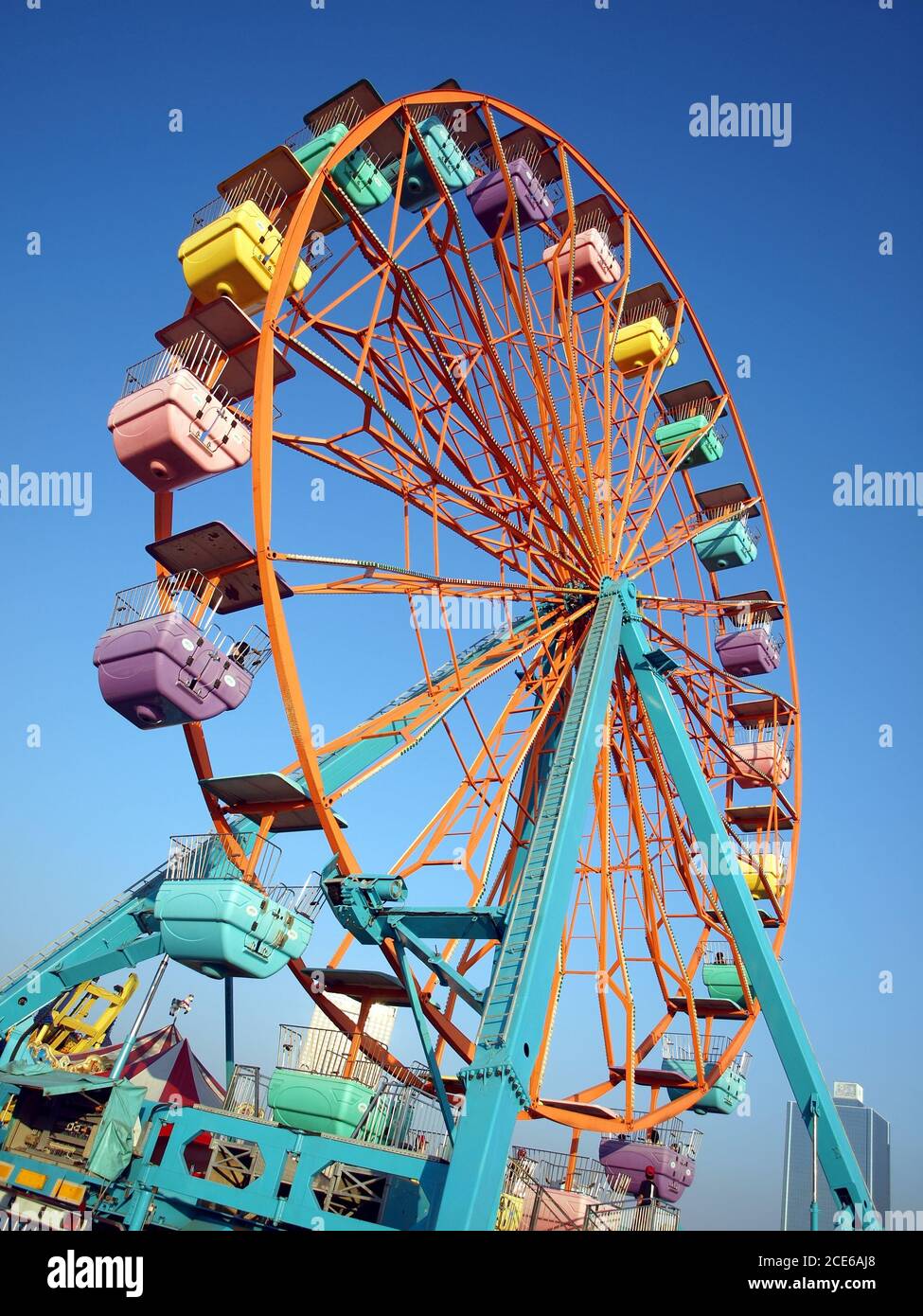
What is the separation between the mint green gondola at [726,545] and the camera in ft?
64.0

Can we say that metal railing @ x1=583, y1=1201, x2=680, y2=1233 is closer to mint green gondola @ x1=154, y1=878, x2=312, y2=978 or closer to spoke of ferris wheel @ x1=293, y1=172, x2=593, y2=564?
mint green gondola @ x1=154, y1=878, x2=312, y2=978

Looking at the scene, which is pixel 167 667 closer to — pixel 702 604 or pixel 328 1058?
pixel 328 1058

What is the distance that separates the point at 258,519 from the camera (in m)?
9.87

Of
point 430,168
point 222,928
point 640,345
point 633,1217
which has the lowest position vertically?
point 633,1217

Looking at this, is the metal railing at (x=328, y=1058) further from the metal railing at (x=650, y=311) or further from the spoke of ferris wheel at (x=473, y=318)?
the metal railing at (x=650, y=311)

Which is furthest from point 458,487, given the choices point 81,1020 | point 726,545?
point 81,1020

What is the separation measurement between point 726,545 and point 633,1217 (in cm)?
1205

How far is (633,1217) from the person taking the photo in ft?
52.8

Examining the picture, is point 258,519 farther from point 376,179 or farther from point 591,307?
point 591,307

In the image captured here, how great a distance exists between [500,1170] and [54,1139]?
8.26 metres

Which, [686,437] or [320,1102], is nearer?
[320,1102]

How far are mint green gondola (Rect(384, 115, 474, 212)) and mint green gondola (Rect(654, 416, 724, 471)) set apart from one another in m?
7.28

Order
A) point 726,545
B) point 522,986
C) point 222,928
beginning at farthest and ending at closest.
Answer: point 726,545 < point 222,928 < point 522,986

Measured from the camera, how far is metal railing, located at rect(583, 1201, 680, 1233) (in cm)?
1489
